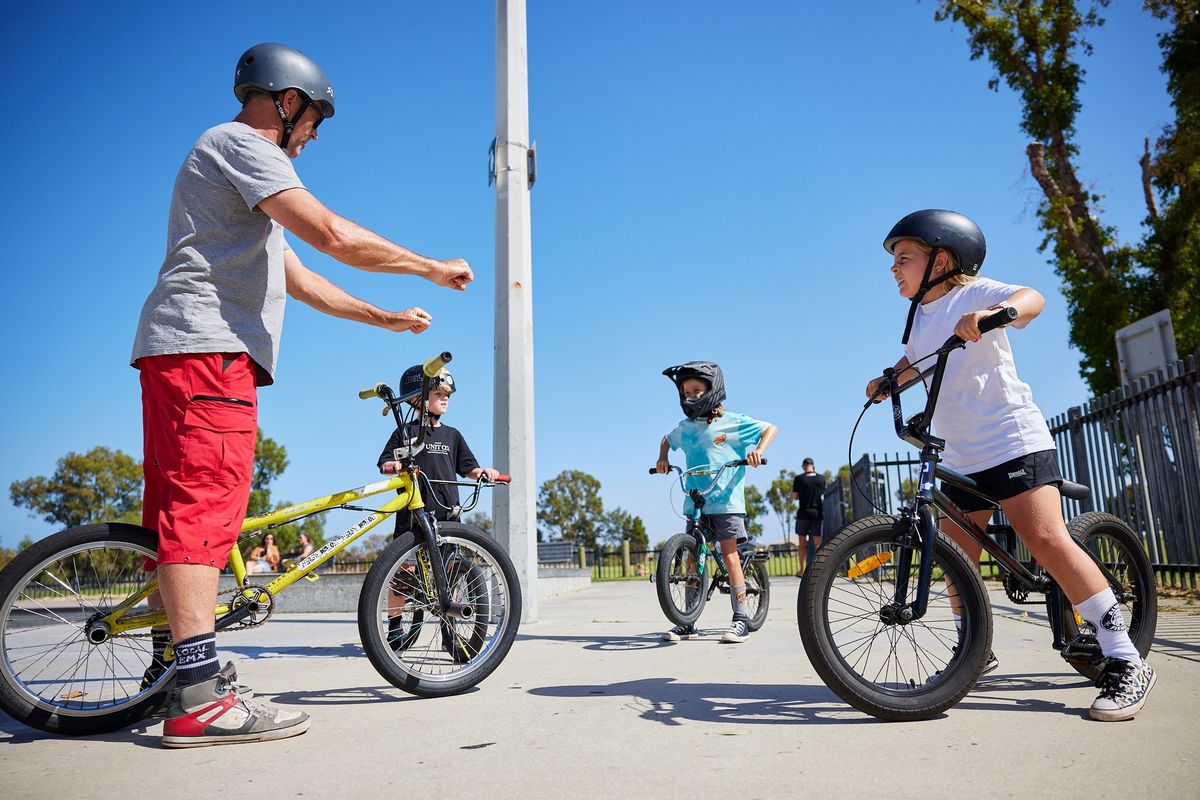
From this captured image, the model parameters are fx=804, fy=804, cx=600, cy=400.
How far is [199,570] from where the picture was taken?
8.86ft

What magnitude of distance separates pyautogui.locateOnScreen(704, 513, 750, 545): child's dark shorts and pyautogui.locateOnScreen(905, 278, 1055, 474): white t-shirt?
272 cm

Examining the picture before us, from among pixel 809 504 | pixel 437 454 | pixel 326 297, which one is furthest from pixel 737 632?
pixel 809 504

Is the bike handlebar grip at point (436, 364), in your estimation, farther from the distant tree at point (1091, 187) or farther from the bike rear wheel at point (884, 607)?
the distant tree at point (1091, 187)

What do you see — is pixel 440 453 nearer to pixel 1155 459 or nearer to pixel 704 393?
pixel 704 393

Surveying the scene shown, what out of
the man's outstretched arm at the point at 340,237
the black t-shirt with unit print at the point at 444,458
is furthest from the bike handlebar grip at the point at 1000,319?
the black t-shirt with unit print at the point at 444,458

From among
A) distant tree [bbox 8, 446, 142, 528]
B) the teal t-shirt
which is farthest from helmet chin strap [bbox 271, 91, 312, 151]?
distant tree [bbox 8, 446, 142, 528]

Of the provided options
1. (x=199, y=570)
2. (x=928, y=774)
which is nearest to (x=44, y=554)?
(x=199, y=570)

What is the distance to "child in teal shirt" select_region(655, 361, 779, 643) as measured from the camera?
19.2 ft

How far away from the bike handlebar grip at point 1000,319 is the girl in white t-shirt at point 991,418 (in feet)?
0.09

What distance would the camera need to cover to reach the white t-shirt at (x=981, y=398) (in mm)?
2961

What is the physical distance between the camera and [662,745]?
2.48 m

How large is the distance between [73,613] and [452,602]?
1.46 metres

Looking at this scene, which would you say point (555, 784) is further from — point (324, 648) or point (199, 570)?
point (324, 648)

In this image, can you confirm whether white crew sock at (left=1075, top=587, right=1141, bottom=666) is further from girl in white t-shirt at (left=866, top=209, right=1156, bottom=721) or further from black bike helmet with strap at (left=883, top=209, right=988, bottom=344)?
black bike helmet with strap at (left=883, top=209, right=988, bottom=344)
